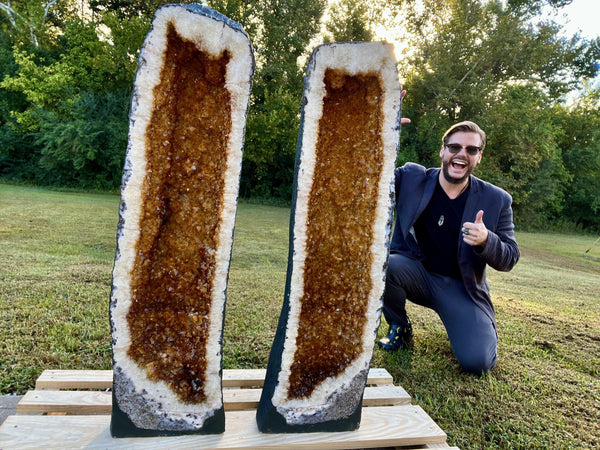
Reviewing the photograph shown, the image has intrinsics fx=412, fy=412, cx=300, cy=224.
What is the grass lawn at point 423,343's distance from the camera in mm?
2707

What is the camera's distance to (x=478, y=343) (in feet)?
10.7

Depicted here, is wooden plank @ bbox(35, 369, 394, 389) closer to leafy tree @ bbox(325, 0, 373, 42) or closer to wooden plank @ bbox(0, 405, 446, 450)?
wooden plank @ bbox(0, 405, 446, 450)

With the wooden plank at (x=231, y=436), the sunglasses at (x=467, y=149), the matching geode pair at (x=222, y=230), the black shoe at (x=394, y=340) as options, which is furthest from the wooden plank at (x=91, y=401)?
the sunglasses at (x=467, y=149)

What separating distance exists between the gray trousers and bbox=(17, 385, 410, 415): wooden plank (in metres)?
1.02

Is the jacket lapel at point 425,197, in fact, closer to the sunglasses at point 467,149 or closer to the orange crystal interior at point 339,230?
the sunglasses at point 467,149

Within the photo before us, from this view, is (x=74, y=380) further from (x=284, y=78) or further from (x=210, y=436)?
(x=284, y=78)

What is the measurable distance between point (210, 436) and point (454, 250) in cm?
250

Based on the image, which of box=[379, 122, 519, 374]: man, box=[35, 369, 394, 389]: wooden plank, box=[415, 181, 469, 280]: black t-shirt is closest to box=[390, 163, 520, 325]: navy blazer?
box=[379, 122, 519, 374]: man

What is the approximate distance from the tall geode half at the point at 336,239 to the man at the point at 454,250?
125 cm

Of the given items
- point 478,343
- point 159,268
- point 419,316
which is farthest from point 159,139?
point 419,316

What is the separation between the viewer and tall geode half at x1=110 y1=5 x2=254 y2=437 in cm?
180

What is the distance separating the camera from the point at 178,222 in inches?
75.4

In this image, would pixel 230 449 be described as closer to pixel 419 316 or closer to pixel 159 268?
pixel 159 268

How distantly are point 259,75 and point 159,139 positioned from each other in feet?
66.1
